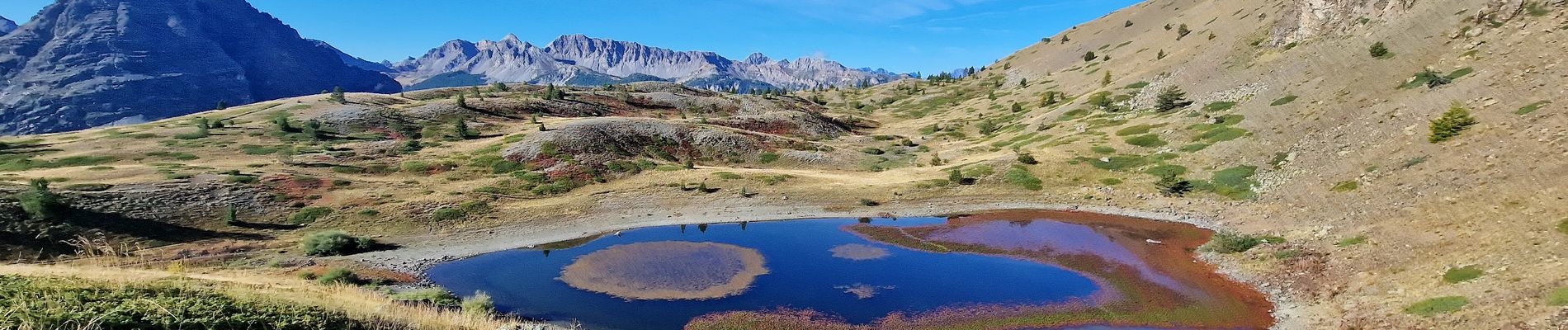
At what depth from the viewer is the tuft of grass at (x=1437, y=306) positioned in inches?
832

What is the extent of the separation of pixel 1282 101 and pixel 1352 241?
34.3m

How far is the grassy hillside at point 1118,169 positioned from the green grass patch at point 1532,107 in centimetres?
16

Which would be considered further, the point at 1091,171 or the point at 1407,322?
the point at 1091,171

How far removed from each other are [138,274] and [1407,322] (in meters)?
40.1

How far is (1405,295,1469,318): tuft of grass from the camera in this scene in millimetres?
21141

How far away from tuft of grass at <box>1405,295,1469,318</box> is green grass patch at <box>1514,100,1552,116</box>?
77.5ft

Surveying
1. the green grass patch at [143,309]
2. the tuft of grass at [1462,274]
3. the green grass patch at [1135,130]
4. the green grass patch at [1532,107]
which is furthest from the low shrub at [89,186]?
the green grass patch at [1532,107]

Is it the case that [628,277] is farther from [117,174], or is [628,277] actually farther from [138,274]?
[117,174]

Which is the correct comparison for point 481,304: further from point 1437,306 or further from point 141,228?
point 1437,306

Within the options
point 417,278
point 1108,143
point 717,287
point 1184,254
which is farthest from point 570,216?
point 1108,143

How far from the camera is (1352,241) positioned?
1188 inches

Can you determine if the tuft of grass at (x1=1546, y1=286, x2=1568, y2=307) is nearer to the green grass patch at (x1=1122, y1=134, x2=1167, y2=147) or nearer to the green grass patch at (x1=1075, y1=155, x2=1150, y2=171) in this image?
the green grass patch at (x1=1075, y1=155, x2=1150, y2=171)

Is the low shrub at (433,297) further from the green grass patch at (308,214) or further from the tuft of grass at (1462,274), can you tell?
the tuft of grass at (1462,274)

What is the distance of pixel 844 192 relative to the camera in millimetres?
52062
